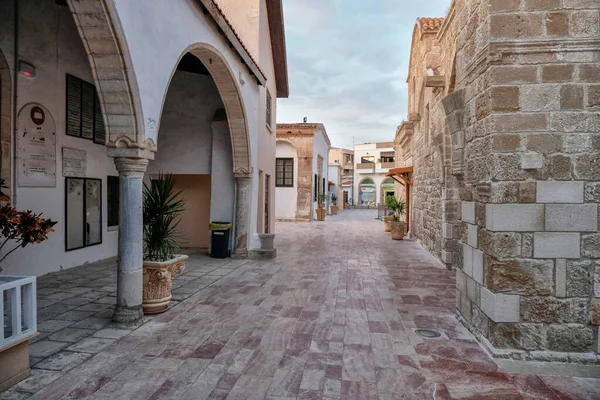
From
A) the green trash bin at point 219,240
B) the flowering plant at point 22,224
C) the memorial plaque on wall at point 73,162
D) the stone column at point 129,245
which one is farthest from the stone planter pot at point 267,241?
the flowering plant at point 22,224

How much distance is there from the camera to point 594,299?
366cm

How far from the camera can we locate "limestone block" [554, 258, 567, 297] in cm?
369

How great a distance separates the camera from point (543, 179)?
3713 millimetres

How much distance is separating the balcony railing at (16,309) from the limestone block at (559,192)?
455cm

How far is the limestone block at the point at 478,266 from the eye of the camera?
4.03 m

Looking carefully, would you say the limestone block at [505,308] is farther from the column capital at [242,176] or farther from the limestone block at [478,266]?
the column capital at [242,176]

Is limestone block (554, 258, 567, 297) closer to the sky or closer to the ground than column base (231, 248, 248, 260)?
closer to the sky

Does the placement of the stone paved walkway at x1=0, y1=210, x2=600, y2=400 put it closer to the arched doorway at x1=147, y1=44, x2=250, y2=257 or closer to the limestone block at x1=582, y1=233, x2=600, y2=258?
the limestone block at x1=582, y1=233, x2=600, y2=258

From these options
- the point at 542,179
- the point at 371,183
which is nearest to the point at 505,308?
the point at 542,179

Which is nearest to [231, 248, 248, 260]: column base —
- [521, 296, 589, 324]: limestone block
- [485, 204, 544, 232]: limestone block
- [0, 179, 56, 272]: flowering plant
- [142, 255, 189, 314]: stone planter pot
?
[142, 255, 189, 314]: stone planter pot

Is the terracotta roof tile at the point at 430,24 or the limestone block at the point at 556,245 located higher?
the terracotta roof tile at the point at 430,24

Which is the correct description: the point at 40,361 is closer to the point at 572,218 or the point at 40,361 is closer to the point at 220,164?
the point at 572,218

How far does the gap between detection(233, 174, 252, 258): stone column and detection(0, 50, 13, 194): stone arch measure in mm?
4304

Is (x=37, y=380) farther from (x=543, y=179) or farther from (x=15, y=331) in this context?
(x=543, y=179)
